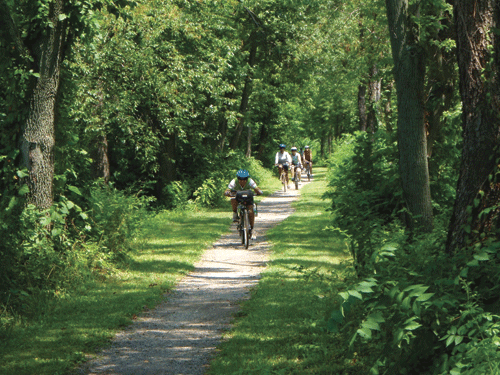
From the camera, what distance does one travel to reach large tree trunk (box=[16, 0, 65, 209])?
30.6 feet

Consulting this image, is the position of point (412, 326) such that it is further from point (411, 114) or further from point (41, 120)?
point (41, 120)

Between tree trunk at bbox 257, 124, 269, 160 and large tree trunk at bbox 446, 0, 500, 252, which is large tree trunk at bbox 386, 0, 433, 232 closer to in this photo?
large tree trunk at bbox 446, 0, 500, 252

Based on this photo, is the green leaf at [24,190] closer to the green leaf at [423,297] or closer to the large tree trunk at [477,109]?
the large tree trunk at [477,109]

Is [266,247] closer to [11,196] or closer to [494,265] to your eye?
[11,196]

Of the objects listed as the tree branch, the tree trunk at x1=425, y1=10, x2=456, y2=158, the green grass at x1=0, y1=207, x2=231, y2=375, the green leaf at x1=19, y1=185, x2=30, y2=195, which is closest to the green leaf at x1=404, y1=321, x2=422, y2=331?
the green grass at x1=0, y1=207, x2=231, y2=375

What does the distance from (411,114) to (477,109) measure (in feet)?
9.34

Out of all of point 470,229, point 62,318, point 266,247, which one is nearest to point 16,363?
point 62,318

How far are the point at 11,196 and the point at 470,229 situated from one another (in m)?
7.16

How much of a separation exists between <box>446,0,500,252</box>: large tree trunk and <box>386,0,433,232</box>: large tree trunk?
2.55 metres

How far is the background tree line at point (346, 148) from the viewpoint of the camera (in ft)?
14.6

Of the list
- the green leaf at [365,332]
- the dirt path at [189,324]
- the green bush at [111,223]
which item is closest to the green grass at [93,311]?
the dirt path at [189,324]

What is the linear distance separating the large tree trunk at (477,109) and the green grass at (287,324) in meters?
1.39

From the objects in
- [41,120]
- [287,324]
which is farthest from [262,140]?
[287,324]

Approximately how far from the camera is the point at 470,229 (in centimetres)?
464
